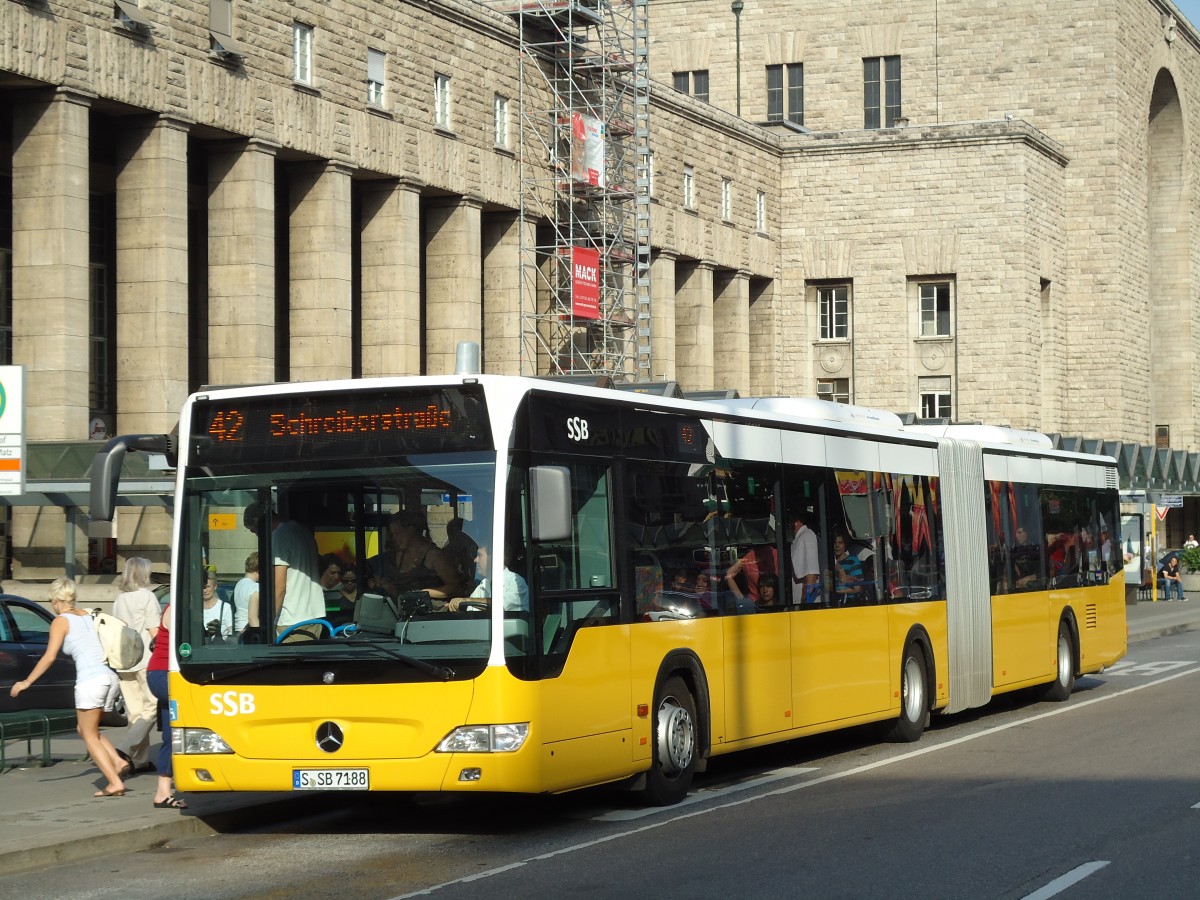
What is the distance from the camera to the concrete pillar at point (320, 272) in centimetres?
4097

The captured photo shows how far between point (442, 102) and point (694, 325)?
55.1ft

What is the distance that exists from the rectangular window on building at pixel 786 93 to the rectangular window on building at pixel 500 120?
94.4 feet

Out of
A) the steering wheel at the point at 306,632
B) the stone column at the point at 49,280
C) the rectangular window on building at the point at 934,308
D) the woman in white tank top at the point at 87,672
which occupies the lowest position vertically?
the woman in white tank top at the point at 87,672

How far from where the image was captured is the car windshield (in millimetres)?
11477

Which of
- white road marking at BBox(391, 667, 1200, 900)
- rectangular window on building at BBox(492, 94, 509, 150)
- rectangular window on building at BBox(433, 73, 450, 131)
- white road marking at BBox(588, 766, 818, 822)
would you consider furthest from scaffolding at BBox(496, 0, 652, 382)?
white road marking at BBox(588, 766, 818, 822)

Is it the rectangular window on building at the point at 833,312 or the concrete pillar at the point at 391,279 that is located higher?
the rectangular window on building at the point at 833,312

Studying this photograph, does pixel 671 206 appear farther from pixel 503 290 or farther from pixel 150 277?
pixel 150 277

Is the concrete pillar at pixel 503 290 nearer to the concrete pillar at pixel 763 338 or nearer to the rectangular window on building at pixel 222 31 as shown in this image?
the rectangular window on building at pixel 222 31

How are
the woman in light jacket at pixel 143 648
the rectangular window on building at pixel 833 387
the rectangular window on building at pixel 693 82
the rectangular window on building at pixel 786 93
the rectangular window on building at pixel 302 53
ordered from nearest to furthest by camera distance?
the woman in light jacket at pixel 143 648
the rectangular window on building at pixel 302 53
the rectangular window on building at pixel 833 387
the rectangular window on building at pixel 786 93
the rectangular window on building at pixel 693 82

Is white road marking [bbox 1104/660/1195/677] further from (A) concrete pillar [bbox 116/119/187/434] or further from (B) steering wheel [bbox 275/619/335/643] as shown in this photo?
(B) steering wheel [bbox 275/619/335/643]

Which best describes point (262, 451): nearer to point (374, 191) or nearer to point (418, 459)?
point (418, 459)

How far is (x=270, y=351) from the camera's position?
38.7 m

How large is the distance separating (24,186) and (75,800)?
2180 cm

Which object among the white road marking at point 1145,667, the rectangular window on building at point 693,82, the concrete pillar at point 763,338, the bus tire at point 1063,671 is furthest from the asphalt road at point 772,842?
the rectangular window on building at point 693,82
